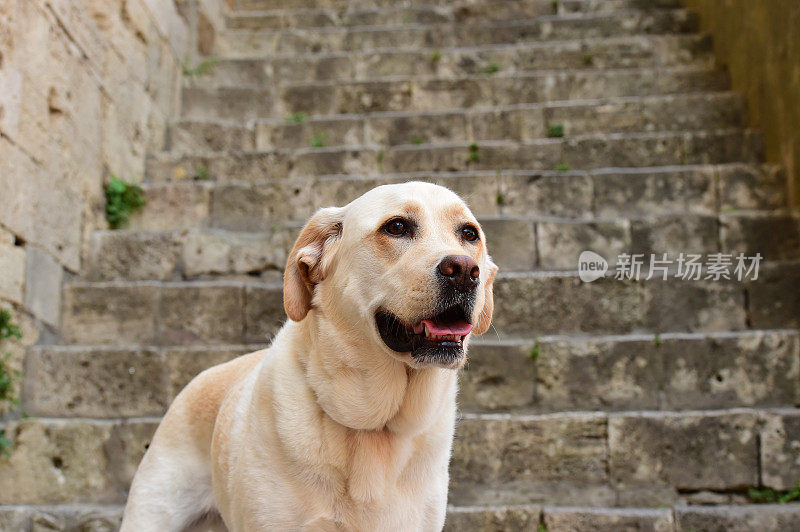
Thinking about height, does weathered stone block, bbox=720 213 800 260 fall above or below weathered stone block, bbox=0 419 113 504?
above

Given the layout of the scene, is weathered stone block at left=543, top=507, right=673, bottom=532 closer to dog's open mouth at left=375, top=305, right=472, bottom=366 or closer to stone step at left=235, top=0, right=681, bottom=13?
dog's open mouth at left=375, top=305, right=472, bottom=366

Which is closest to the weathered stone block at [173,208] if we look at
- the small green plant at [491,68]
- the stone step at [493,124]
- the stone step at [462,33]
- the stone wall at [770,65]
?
the stone step at [493,124]

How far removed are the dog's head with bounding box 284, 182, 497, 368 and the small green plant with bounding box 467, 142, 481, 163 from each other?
377 cm

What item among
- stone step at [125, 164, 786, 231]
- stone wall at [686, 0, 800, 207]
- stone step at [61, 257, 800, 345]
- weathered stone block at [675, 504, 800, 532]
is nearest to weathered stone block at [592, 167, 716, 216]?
stone step at [125, 164, 786, 231]

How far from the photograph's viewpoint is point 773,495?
443 centimetres

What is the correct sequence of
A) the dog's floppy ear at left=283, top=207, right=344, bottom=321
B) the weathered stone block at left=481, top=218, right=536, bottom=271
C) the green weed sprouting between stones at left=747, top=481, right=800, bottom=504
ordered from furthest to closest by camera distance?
the weathered stone block at left=481, top=218, right=536, bottom=271, the green weed sprouting between stones at left=747, top=481, right=800, bottom=504, the dog's floppy ear at left=283, top=207, right=344, bottom=321

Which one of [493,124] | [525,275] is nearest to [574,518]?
[525,275]

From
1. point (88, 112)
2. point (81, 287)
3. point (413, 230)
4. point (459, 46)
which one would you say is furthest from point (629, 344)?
point (459, 46)

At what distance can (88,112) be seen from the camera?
602 centimetres

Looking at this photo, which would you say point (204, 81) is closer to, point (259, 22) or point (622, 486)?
point (259, 22)

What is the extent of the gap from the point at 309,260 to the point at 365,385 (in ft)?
1.61

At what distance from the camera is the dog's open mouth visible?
2631mm

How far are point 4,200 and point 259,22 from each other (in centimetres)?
560

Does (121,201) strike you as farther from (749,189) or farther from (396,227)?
(749,189)
